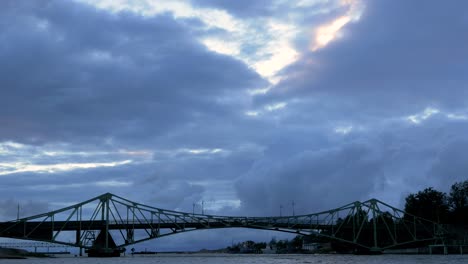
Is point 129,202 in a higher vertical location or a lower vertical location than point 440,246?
higher

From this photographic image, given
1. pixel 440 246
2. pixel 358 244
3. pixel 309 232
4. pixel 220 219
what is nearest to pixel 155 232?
pixel 220 219

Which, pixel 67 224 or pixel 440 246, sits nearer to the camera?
pixel 67 224

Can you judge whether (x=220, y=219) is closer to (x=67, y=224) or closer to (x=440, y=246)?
(x=67, y=224)

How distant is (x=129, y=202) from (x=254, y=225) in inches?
1537

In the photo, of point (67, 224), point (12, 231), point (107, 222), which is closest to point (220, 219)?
point (107, 222)

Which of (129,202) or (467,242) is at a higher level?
(129,202)

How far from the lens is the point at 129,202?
192m

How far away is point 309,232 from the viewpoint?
639ft

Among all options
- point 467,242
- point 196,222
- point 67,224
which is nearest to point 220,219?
point 196,222

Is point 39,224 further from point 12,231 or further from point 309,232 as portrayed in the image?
point 309,232

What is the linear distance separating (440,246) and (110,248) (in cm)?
10216

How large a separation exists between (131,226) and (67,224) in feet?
61.1

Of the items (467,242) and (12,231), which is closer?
(12,231)

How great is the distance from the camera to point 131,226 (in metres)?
186
